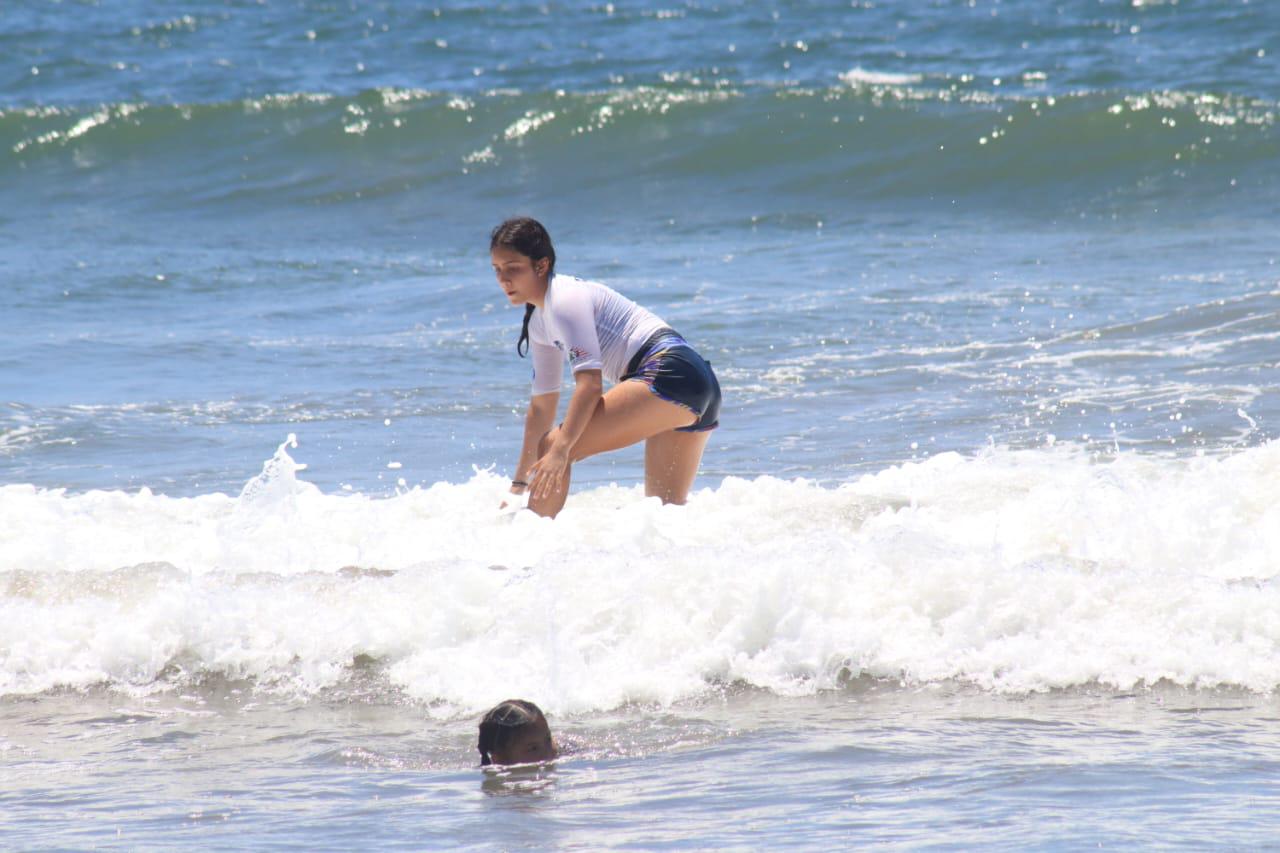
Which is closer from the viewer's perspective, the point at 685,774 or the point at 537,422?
the point at 685,774

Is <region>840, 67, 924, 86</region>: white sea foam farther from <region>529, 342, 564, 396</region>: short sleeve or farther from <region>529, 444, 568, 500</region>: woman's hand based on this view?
<region>529, 444, 568, 500</region>: woman's hand

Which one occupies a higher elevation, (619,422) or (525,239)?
(525,239)

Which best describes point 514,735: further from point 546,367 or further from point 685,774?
point 546,367

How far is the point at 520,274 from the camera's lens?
19.0 ft

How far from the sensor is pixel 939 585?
214 inches

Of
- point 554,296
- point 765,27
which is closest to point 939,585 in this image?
→ point 554,296

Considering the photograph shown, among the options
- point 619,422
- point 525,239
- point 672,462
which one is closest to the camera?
point 525,239

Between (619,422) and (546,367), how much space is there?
0.34 m

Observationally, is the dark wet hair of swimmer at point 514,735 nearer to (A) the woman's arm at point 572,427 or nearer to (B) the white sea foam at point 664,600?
(B) the white sea foam at point 664,600

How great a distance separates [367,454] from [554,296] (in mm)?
3139

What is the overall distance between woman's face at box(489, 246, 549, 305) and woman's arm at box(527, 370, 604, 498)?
1.10 feet

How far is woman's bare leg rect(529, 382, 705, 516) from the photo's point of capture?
6004 mm

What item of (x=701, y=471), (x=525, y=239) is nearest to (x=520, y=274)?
(x=525, y=239)

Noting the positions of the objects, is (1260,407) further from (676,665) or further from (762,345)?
(676,665)
